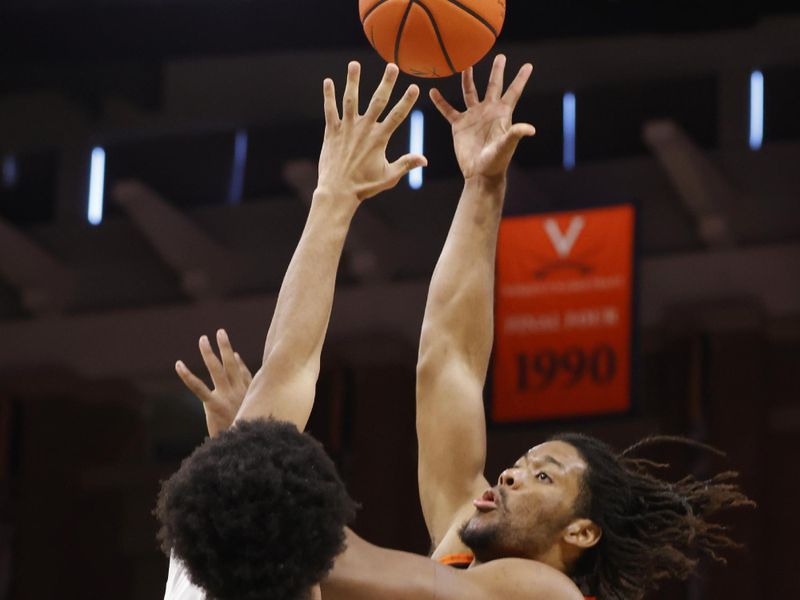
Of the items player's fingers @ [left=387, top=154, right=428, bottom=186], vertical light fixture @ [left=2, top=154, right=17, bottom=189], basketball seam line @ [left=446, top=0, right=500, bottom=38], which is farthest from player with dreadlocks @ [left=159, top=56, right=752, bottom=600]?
vertical light fixture @ [left=2, top=154, right=17, bottom=189]

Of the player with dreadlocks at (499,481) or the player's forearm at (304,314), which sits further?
the player with dreadlocks at (499,481)

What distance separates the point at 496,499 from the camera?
10.7 ft

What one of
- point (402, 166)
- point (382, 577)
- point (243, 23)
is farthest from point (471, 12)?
point (243, 23)

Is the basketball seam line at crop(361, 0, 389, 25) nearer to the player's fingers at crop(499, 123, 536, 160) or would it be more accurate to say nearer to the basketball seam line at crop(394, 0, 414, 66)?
the basketball seam line at crop(394, 0, 414, 66)

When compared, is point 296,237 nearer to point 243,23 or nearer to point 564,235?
point 243,23

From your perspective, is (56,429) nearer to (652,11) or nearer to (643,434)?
(643,434)

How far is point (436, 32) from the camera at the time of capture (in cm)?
391

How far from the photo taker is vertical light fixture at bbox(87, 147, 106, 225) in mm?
11578

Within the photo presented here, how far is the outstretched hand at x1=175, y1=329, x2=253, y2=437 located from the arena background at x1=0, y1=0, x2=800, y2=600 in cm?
570

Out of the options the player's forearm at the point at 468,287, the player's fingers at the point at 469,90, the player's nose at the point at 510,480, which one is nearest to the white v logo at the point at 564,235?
the player's fingers at the point at 469,90

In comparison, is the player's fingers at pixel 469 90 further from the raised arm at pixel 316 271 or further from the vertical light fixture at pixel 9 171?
the vertical light fixture at pixel 9 171

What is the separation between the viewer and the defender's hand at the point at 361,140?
3092 mm

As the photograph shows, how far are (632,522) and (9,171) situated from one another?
8.99 metres

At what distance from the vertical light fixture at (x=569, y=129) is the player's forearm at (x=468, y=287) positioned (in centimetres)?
657
